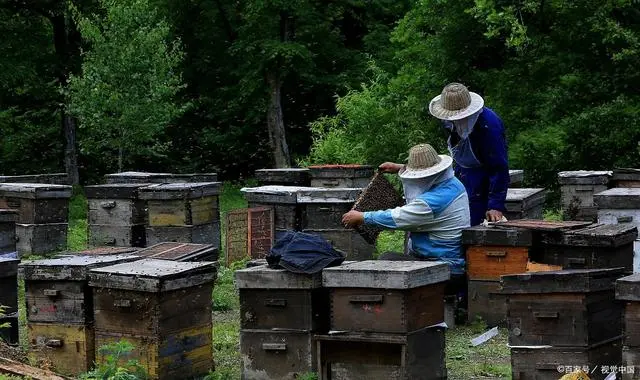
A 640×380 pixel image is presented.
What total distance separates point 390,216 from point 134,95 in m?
16.5

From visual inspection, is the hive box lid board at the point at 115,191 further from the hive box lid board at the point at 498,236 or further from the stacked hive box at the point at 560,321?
the stacked hive box at the point at 560,321

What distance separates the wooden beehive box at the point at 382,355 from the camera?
6.83m

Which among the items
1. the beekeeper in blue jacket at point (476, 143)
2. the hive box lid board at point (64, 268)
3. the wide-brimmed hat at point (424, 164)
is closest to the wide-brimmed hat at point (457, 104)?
the beekeeper in blue jacket at point (476, 143)

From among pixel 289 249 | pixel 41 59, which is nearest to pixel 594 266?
pixel 289 249

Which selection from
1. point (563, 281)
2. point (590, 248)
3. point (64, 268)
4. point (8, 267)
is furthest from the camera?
point (590, 248)

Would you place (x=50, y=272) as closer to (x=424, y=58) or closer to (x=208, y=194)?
(x=208, y=194)

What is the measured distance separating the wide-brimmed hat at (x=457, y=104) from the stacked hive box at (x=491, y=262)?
1049mm

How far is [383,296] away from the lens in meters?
6.84

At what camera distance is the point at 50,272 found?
7.66 metres

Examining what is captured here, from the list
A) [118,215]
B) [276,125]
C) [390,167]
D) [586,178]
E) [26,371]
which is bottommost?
[26,371]

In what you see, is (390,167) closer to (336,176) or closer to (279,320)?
(279,320)

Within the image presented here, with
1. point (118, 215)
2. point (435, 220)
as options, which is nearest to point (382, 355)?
point (435, 220)

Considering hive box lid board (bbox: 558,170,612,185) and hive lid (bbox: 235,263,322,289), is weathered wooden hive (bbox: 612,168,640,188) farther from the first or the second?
hive lid (bbox: 235,263,322,289)

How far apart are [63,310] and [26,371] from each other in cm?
75
